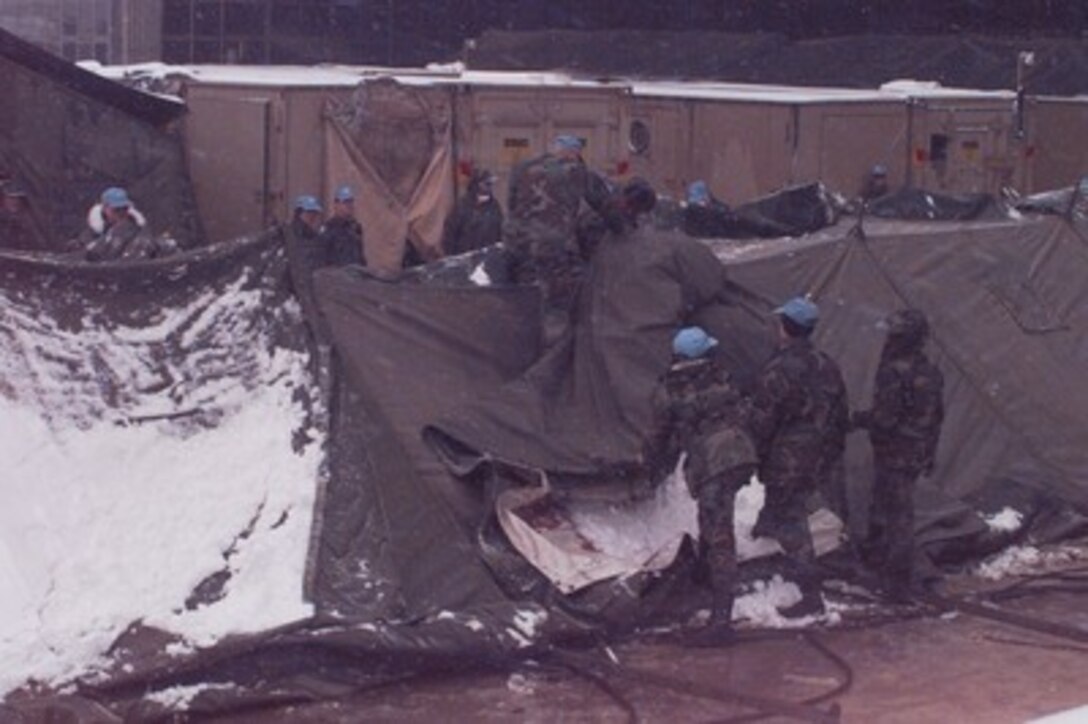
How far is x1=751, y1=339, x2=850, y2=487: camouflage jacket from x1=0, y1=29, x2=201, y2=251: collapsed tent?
9057mm

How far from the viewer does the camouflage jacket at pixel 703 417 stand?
389 inches

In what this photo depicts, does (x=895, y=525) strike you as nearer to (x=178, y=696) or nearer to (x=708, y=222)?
(x=708, y=222)

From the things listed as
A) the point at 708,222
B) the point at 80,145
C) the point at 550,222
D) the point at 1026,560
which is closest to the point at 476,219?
the point at 708,222

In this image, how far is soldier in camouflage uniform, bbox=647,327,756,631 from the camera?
991 cm

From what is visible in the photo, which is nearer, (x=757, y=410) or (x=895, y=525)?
(x=757, y=410)

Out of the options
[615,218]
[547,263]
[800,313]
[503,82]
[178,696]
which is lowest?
[178,696]

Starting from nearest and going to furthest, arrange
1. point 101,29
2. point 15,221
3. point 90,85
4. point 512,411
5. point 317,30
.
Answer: point 512,411
point 15,221
point 90,85
point 101,29
point 317,30

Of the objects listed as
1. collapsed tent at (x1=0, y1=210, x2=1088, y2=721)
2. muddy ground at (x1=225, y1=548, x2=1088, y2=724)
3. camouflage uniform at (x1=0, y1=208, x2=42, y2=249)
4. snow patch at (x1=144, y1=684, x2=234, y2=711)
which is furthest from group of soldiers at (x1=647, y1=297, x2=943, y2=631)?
camouflage uniform at (x1=0, y1=208, x2=42, y2=249)

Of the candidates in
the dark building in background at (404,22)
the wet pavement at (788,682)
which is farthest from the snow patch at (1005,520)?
the dark building in background at (404,22)

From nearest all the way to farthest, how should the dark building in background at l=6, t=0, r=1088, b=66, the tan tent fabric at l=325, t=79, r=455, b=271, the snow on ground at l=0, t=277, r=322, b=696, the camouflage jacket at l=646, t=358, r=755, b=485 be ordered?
1. the snow on ground at l=0, t=277, r=322, b=696
2. the camouflage jacket at l=646, t=358, r=755, b=485
3. the tan tent fabric at l=325, t=79, r=455, b=271
4. the dark building in background at l=6, t=0, r=1088, b=66

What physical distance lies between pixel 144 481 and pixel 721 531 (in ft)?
9.45

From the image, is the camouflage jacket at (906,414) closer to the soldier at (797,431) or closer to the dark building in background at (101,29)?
the soldier at (797,431)

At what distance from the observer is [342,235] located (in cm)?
1616

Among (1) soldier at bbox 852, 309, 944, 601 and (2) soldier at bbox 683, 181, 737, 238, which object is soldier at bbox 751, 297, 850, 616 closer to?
(1) soldier at bbox 852, 309, 944, 601
